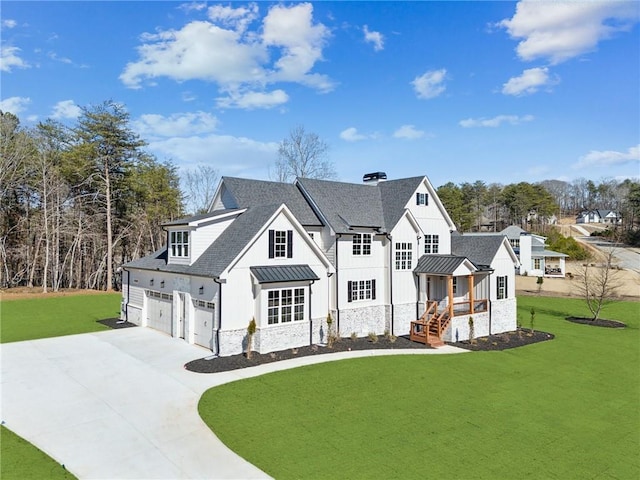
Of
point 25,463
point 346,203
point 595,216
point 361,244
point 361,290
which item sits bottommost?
point 25,463

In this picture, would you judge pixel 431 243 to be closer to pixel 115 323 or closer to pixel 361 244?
pixel 361 244

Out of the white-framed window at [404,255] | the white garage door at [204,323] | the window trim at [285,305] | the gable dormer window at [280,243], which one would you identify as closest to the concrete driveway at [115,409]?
the white garage door at [204,323]

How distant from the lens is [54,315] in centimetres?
2500

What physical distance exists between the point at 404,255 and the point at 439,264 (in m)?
1.88

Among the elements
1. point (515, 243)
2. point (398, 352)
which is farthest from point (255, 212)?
point (515, 243)

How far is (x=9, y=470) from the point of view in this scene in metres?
8.07

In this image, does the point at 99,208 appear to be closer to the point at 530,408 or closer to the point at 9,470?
the point at 9,470

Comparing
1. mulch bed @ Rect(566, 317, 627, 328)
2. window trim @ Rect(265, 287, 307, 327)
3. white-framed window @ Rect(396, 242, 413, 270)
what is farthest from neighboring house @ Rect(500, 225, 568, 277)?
window trim @ Rect(265, 287, 307, 327)

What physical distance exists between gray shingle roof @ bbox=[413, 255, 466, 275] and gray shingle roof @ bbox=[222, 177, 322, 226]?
244 inches

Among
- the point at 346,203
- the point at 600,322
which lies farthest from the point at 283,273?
the point at 600,322

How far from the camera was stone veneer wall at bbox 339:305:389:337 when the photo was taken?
20422 millimetres

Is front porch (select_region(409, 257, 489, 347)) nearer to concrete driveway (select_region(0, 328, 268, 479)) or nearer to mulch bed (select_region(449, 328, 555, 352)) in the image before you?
mulch bed (select_region(449, 328, 555, 352))

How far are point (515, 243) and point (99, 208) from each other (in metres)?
48.3

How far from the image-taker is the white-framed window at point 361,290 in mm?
20844
